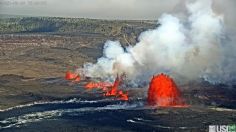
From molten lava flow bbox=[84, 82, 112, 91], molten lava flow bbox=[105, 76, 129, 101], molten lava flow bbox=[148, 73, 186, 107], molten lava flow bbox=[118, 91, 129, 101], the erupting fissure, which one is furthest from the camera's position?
molten lava flow bbox=[84, 82, 112, 91]

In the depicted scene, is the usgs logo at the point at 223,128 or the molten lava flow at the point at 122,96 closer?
the usgs logo at the point at 223,128

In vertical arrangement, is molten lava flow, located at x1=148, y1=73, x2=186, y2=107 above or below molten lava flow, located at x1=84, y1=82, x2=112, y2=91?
below

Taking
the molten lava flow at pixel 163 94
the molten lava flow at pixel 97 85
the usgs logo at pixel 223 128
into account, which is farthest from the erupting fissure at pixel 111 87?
the usgs logo at pixel 223 128

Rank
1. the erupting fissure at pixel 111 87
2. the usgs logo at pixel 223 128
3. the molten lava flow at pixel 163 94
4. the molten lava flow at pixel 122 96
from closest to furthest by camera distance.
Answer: the usgs logo at pixel 223 128
the molten lava flow at pixel 163 94
the molten lava flow at pixel 122 96
the erupting fissure at pixel 111 87

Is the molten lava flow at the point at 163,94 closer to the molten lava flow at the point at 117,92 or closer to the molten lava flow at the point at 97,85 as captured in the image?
the molten lava flow at the point at 117,92

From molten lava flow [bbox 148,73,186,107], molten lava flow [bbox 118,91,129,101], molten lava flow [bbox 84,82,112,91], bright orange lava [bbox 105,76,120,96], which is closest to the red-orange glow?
molten lava flow [bbox 84,82,112,91]

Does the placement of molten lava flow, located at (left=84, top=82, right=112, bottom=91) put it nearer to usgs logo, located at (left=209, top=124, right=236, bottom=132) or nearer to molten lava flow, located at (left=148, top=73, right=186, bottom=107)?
molten lava flow, located at (left=148, top=73, right=186, bottom=107)

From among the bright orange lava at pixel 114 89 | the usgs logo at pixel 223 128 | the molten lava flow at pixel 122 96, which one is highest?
the bright orange lava at pixel 114 89

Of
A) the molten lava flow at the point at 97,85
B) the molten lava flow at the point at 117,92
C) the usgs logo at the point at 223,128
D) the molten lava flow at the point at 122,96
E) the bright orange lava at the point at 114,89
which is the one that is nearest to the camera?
the usgs logo at the point at 223,128
